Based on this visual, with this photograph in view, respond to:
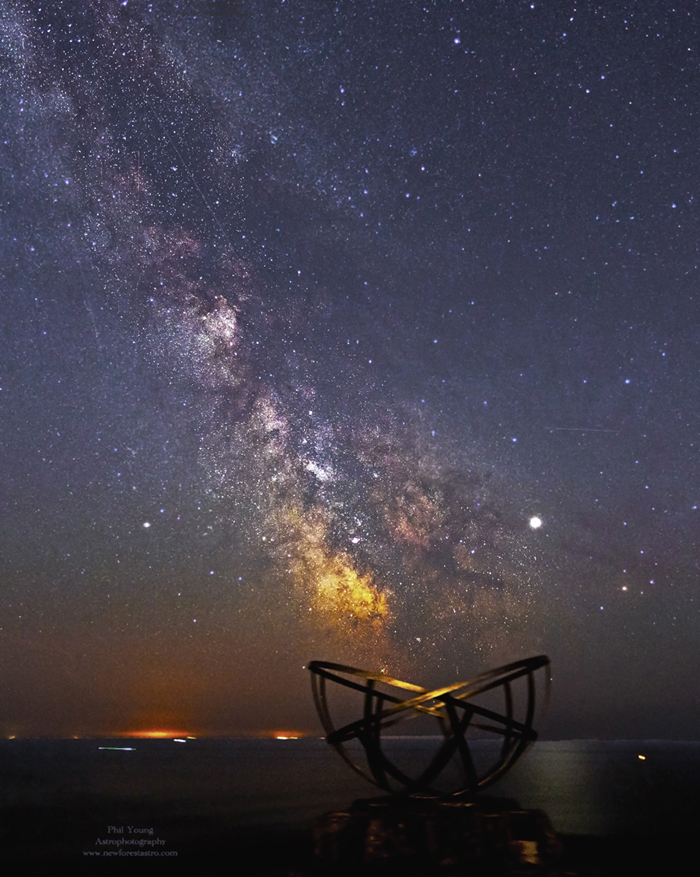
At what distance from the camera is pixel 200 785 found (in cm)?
5097

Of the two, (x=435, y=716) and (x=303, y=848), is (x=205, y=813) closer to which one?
(x=303, y=848)

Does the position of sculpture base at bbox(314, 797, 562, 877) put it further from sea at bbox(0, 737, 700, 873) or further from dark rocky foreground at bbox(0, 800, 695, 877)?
sea at bbox(0, 737, 700, 873)

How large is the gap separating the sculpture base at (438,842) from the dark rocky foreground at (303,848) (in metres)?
0.02

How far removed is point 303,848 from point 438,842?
11.3 m

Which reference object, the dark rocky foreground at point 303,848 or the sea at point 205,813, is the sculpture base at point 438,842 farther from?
the sea at point 205,813

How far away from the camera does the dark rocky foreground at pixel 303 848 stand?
450 inches

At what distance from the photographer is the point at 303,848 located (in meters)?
20.7

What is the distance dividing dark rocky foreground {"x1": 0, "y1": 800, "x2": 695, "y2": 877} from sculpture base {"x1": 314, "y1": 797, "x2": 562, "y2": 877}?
18mm

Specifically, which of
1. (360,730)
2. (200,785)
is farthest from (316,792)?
(360,730)

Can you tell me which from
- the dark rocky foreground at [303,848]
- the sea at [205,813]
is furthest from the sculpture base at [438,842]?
the sea at [205,813]

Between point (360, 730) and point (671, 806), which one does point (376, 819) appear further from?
point (671, 806)

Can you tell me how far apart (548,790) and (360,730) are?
47182 mm

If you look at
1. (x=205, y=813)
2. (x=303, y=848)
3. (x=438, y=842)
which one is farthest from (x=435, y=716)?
(x=205, y=813)

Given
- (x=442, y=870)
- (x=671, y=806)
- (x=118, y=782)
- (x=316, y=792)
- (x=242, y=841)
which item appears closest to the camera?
(x=442, y=870)
